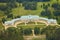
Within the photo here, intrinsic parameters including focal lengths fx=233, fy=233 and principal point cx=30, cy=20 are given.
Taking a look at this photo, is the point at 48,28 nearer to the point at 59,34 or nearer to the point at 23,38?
the point at 59,34

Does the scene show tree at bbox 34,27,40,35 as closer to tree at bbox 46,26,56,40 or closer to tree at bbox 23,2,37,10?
tree at bbox 46,26,56,40

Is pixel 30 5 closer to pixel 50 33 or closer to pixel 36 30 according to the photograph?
pixel 36 30

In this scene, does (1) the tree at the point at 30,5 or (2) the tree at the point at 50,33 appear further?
(1) the tree at the point at 30,5

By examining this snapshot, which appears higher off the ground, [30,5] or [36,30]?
[30,5]

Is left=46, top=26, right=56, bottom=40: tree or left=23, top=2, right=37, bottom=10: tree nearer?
left=46, top=26, right=56, bottom=40: tree

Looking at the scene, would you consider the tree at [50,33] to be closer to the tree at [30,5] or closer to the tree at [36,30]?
the tree at [36,30]

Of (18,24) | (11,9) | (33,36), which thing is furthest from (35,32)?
(11,9)

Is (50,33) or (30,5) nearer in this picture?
(50,33)

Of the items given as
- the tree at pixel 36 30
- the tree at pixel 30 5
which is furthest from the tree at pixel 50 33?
the tree at pixel 30 5

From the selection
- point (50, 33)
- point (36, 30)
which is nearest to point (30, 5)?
point (36, 30)

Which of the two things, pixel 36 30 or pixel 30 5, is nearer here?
pixel 36 30

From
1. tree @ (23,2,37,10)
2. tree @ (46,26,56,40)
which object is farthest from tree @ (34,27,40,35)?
tree @ (23,2,37,10)
